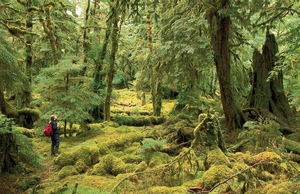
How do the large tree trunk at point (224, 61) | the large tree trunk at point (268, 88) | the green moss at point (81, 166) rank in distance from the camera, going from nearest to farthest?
the green moss at point (81, 166) → the large tree trunk at point (224, 61) → the large tree trunk at point (268, 88)

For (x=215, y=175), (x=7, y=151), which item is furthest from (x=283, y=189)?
(x=7, y=151)

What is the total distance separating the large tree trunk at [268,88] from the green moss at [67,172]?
866 centimetres

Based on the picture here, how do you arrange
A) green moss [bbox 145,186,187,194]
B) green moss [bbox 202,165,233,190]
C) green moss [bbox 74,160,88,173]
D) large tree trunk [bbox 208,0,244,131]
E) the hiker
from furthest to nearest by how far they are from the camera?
large tree trunk [bbox 208,0,244,131] → the hiker → green moss [bbox 74,160,88,173] → green moss [bbox 202,165,233,190] → green moss [bbox 145,186,187,194]

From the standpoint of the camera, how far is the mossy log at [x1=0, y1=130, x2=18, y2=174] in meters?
7.57

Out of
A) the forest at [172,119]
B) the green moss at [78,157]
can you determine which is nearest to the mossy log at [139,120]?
the forest at [172,119]

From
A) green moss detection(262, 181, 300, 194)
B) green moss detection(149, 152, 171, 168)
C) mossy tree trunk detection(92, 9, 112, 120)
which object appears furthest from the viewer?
mossy tree trunk detection(92, 9, 112, 120)

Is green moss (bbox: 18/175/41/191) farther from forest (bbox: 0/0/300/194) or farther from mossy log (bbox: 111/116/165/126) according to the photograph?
mossy log (bbox: 111/116/165/126)

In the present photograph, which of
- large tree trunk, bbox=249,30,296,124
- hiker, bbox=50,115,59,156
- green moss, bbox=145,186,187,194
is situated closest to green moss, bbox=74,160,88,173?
hiker, bbox=50,115,59,156

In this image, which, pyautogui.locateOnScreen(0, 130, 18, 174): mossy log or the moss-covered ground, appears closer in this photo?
the moss-covered ground

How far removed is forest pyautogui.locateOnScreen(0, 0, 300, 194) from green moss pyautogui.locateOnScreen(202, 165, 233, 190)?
0.02 m

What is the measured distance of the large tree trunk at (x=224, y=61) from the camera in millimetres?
11570

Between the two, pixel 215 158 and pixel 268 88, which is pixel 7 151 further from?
pixel 268 88

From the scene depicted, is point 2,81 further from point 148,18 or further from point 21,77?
point 148,18

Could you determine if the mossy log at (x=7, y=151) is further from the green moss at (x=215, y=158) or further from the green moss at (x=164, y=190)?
the green moss at (x=215, y=158)
